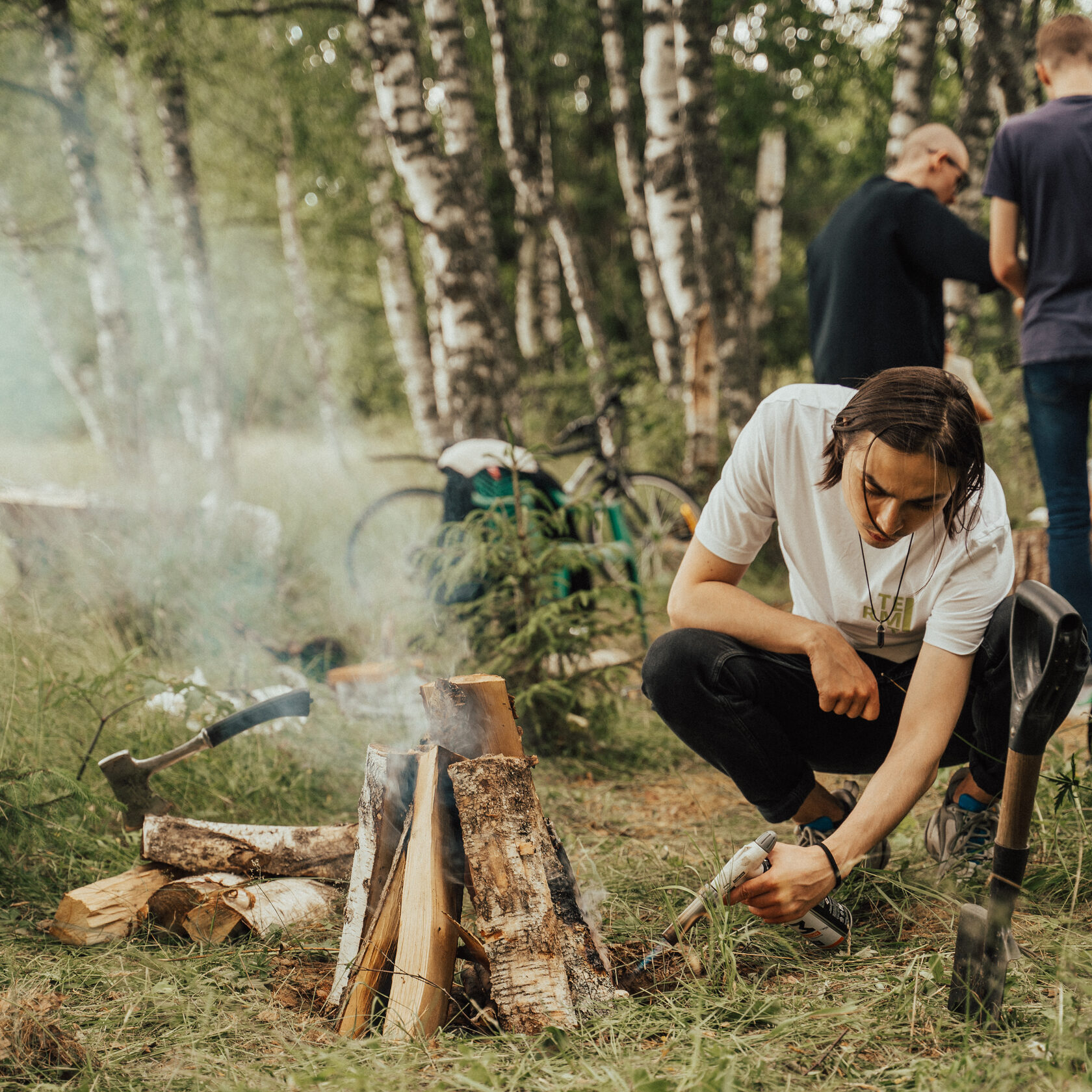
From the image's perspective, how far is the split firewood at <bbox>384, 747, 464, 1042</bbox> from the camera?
5.88 feet

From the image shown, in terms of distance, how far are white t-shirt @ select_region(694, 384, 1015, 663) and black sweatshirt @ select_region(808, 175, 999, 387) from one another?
1.21 meters

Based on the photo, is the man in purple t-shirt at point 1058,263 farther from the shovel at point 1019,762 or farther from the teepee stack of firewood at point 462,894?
the teepee stack of firewood at point 462,894

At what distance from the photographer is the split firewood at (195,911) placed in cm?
219

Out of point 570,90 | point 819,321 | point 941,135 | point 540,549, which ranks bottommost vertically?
point 540,549

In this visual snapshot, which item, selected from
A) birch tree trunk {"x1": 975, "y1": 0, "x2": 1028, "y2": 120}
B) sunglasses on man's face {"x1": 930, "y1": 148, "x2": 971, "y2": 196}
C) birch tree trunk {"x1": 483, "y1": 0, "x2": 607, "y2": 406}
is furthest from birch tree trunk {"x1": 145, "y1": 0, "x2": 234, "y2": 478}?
birch tree trunk {"x1": 975, "y1": 0, "x2": 1028, "y2": 120}

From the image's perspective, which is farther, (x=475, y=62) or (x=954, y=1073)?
(x=475, y=62)

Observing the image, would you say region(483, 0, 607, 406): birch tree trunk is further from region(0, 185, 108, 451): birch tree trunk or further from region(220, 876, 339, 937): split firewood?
region(220, 876, 339, 937): split firewood

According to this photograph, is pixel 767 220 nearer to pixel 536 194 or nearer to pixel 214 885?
pixel 536 194

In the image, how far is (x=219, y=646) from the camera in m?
4.30

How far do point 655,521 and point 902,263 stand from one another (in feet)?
8.10

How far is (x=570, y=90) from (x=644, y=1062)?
14.9 m

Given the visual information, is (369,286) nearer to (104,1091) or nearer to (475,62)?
(475,62)

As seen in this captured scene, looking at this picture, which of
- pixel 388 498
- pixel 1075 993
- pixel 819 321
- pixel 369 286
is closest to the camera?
pixel 1075 993

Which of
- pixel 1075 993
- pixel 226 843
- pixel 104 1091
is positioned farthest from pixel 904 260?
pixel 104 1091
